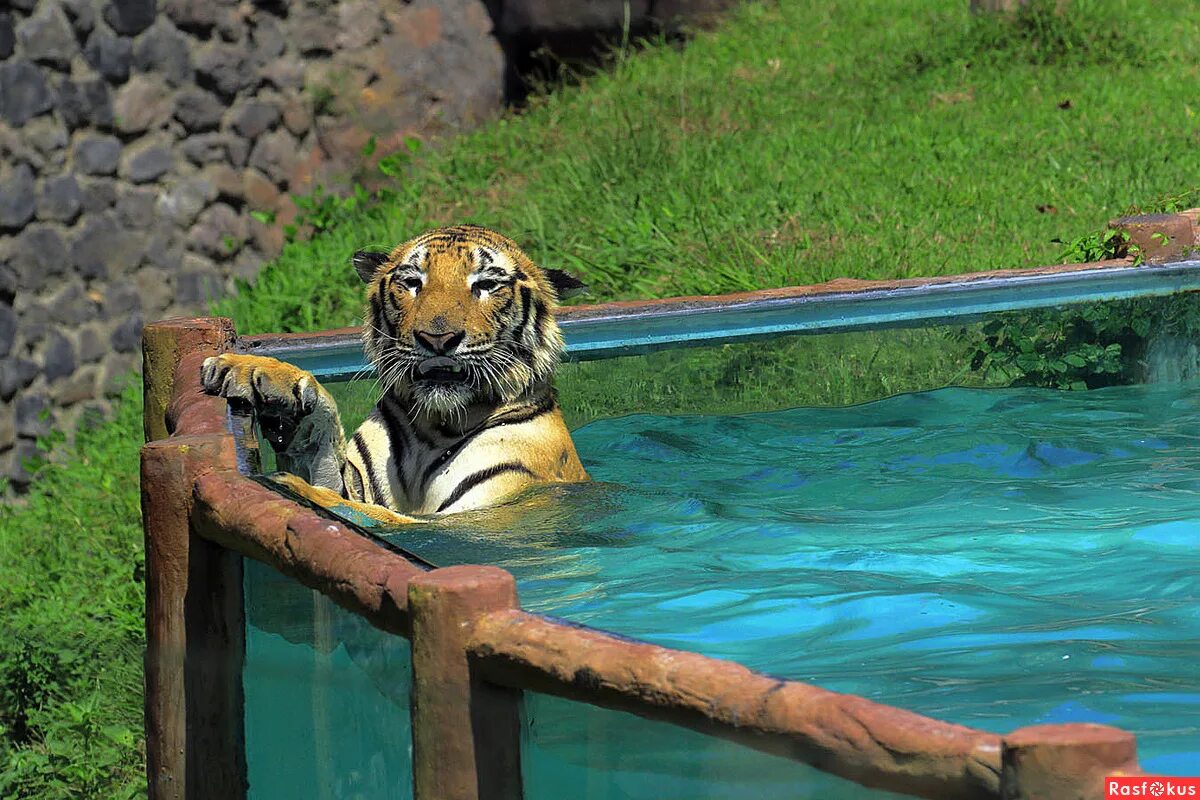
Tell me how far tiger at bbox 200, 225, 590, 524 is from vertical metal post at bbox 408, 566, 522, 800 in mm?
1883

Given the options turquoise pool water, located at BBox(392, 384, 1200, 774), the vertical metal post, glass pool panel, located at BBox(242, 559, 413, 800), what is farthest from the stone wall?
the vertical metal post

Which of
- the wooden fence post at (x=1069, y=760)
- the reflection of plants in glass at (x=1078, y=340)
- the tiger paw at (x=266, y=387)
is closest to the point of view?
the wooden fence post at (x=1069, y=760)

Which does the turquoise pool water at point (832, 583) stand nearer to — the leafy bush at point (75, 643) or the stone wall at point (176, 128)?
the leafy bush at point (75, 643)

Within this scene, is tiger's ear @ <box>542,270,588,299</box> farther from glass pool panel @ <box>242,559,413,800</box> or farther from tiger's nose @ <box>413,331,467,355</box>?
glass pool panel @ <box>242,559,413,800</box>

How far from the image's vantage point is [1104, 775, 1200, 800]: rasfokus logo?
148 centimetres

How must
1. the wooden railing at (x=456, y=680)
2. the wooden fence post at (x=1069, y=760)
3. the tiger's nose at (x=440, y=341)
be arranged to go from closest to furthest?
the wooden fence post at (x=1069, y=760)
the wooden railing at (x=456, y=680)
the tiger's nose at (x=440, y=341)

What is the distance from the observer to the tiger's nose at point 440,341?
13.5ft

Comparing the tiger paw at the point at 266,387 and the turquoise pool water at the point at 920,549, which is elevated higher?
the tiger paw at the point at 266,387

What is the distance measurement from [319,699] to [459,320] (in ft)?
5.51

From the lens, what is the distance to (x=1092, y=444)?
16.7 ft

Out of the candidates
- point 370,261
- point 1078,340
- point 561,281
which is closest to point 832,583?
point 561,281

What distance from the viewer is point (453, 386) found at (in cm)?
421

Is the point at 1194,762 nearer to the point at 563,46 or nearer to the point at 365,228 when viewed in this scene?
the point at 365,228

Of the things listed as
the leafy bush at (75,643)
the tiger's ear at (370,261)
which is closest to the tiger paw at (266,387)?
the tiger's ear at (370,261)
